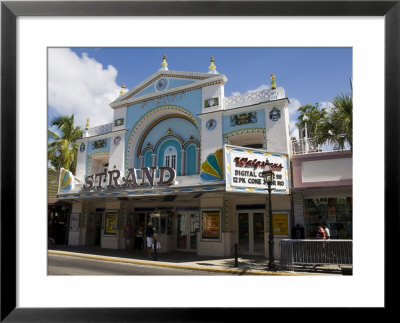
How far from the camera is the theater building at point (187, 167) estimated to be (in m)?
12.0

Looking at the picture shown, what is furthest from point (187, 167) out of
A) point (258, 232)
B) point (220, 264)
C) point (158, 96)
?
point (220, 264)

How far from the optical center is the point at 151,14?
486 centimetres

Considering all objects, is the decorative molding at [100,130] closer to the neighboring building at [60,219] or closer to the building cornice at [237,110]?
the neighboring building at [60,219]

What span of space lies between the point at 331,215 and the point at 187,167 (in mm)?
6854

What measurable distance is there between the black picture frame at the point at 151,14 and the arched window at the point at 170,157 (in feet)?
35.8

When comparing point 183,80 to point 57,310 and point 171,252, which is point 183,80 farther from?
point 57,310

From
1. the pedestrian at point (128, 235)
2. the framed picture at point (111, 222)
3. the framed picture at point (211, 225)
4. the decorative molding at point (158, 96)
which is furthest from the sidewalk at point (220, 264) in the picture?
the decorative molding at point (158, 96)

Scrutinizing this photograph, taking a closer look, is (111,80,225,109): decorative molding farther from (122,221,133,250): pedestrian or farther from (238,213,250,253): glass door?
(122,221,133,250): pedestrian

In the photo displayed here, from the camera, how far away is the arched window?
51.2ft

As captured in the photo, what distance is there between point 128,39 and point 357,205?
16.6 ft

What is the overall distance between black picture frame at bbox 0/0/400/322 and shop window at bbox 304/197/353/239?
706 cm

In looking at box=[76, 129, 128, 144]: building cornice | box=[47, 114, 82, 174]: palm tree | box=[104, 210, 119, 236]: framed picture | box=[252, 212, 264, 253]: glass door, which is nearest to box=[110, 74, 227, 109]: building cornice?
box=[76, 129, 128, 144]: building cornice

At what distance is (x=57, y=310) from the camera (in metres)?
4.52

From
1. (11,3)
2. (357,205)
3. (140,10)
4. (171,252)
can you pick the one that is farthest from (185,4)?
(171,252)
